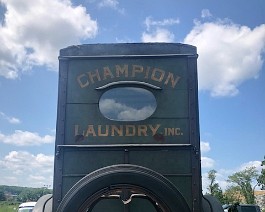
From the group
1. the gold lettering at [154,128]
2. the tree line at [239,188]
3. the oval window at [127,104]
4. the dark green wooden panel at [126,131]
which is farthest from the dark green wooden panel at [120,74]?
the tree line at [239,188]

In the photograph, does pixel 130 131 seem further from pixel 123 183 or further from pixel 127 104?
pixel 123 183

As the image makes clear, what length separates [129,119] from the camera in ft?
15.6

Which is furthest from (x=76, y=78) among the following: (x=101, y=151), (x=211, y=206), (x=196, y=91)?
(x=211, y=206)

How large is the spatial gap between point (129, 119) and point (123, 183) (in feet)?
3.04

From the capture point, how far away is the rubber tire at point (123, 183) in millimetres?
4039

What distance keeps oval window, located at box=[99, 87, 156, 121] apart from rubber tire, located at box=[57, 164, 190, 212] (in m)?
0.87

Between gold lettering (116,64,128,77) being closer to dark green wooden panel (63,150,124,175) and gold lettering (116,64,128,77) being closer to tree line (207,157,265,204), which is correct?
dark green wooden panel (63,150,124,175)

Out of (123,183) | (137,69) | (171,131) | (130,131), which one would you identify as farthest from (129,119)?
(123,183)

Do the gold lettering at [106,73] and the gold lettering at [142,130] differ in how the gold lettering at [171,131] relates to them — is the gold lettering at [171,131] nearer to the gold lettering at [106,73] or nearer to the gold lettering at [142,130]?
the gold lettering at [142,130]

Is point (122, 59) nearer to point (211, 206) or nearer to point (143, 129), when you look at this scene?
point (143, 129)

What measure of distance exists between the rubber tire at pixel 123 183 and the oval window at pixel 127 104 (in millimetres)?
874

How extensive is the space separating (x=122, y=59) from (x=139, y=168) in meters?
1.41

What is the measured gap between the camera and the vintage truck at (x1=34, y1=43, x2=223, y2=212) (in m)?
4.62

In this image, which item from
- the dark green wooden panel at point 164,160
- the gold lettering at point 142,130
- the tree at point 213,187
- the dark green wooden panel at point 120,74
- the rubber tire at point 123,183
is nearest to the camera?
the rubber tire at point 123,183
